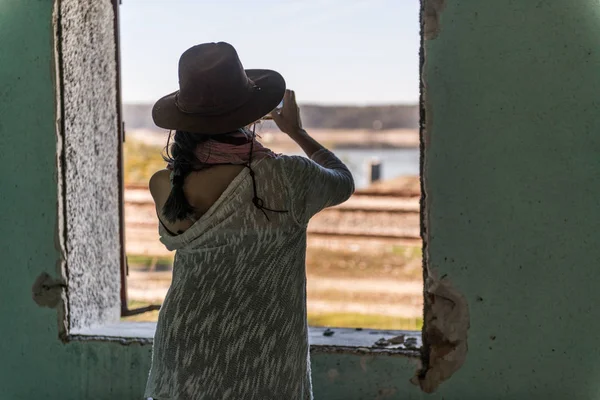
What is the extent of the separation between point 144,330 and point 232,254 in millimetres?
1249

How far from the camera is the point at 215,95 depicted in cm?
150

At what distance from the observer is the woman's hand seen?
171 cm

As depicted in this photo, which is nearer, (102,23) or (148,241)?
(102,23)

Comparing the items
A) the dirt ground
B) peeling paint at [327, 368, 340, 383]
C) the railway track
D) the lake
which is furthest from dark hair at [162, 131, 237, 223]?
the lake

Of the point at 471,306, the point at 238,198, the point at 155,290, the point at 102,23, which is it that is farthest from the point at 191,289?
the point at 155,290

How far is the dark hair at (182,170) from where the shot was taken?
152cm

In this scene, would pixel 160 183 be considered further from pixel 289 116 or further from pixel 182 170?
pixel 289 116

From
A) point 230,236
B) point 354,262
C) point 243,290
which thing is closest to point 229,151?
point 230,236

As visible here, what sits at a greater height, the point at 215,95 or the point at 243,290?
the point at 215,95

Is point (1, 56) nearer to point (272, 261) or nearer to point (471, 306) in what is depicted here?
point (272, 261)

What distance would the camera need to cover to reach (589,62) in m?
2.09

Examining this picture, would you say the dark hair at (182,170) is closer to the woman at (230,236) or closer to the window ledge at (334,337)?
the woman at (230,236)

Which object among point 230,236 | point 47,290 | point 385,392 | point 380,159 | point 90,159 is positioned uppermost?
point 380,159

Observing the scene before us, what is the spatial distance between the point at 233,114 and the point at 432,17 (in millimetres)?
968
